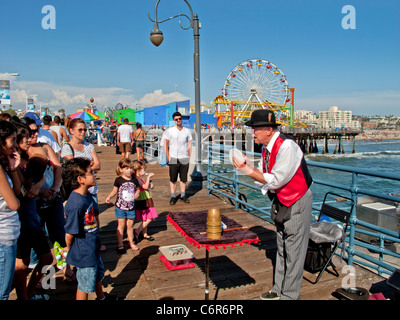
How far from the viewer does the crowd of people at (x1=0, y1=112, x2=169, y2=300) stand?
225cm

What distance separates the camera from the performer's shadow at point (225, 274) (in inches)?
139

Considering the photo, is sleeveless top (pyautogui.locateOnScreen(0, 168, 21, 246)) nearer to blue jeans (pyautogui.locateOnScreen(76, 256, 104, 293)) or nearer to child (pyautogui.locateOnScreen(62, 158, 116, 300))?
child (pyautogui.locateOnScreen(62, 158, 116, 300))

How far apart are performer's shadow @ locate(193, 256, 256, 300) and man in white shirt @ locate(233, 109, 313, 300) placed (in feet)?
2.02

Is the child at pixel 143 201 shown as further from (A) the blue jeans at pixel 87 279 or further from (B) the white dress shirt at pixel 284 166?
(B) the white dress shirt at pixel 284 166

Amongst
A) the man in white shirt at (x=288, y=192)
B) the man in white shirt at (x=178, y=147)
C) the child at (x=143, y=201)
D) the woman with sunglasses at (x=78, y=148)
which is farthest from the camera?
the man in white shirt at (x=178, y=147)

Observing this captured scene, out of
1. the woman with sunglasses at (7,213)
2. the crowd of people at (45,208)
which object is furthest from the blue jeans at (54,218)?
Answer: the woman with sunglasses at (7,213)

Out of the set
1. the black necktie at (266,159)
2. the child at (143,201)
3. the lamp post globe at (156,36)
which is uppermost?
the lamp post globe at (156,36)

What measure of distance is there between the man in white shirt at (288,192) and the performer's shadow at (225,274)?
→ 62cm

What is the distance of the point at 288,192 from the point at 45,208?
101 inches

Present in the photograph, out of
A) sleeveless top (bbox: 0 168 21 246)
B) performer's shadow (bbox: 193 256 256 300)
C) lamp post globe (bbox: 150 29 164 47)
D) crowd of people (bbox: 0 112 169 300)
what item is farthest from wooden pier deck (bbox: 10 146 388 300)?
lamp post globe (bbox: 150 29 164 47)

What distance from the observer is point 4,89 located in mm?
27875

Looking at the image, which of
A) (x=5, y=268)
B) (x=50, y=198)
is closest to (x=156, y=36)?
(x=50, y=198)

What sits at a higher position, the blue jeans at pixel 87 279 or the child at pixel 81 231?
the child at pixel 81 231
